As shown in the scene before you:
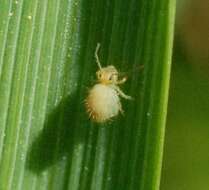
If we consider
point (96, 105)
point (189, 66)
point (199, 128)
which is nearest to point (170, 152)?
point (199, 128)

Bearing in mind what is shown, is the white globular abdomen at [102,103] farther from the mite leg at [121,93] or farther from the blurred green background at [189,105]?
the blurred green background at [189,105]

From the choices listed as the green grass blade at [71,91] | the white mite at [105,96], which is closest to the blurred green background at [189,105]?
the white mite at [105,96]

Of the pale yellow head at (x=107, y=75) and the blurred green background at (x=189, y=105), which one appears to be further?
the blurred green background at (x=189, y=105)

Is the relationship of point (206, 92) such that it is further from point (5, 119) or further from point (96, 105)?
point (5, 119)

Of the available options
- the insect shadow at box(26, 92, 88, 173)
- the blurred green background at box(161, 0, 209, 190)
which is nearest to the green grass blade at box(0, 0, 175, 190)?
the insect shadow at box(26, 92, 88, 173)

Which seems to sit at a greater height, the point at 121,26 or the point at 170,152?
the point at 121,26

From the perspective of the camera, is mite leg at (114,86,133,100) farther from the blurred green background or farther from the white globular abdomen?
the blurred green background

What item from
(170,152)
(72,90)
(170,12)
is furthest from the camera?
(170,152)
